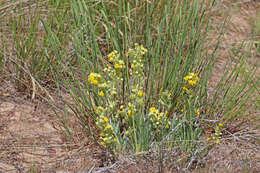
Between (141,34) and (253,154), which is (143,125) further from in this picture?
(141,34)

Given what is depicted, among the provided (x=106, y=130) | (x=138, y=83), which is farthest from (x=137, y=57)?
(x=106, y=130)

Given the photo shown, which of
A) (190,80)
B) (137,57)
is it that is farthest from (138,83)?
(190,80)

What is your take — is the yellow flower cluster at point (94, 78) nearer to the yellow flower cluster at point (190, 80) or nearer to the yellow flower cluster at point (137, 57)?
the yellow flower cluster at point (137, 57)

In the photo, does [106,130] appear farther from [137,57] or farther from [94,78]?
[137,57]

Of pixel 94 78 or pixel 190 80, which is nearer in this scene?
pixel 94 78

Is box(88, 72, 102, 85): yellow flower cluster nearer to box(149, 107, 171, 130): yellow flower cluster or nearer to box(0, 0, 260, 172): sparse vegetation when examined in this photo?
box(0, 0, 260, 172): sparse vegetation

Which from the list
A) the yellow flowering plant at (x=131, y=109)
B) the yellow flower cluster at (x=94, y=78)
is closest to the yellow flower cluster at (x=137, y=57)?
the yellow flowering plant at (x=131, y=109)

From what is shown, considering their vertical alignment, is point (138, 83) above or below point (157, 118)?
above

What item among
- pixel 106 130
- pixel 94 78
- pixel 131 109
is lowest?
A: pixel 106 130

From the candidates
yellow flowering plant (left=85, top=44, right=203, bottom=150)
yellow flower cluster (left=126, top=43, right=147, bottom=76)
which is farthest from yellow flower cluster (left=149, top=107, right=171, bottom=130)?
yellow flower cluster (left=126, top=43, right=147, bottom=76)

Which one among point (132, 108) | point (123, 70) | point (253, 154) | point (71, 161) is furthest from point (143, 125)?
point (253, 154)

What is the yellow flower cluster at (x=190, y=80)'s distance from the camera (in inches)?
69.2

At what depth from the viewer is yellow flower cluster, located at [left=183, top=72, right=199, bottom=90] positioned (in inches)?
69.2

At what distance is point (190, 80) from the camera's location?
5.80 ft
